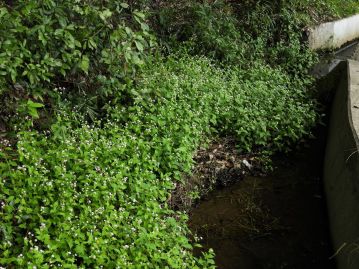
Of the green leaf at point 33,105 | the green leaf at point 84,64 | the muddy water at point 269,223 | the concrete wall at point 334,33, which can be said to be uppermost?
the concrete wall at point 334,33

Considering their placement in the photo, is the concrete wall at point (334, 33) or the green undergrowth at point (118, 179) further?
the concrete wall at point (334, 33)

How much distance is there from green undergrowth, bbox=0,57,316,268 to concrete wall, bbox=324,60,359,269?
49.3 inches

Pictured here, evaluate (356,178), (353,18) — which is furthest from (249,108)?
(353,18)

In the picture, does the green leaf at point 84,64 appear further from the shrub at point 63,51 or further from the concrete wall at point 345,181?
the concrete wall at point 345,181

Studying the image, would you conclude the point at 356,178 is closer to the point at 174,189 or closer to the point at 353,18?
the point at 174,189

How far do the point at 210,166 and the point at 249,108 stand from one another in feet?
5.43

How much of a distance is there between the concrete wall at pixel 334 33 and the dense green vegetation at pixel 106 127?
137 inches

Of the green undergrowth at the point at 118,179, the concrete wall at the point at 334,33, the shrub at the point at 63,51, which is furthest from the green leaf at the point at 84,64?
the concrete wall at the point at 334,33

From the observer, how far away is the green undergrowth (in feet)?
12.3

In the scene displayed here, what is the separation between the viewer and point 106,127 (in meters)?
5.44

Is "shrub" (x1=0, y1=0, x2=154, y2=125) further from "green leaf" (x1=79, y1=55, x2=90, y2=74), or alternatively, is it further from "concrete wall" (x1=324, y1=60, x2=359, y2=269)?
"concrete wall" (x1=324, y1=60, x2=359, y2=269)

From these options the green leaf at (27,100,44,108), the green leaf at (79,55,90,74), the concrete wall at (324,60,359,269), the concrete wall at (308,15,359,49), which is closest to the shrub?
the green leaf at (79,55,90,74)

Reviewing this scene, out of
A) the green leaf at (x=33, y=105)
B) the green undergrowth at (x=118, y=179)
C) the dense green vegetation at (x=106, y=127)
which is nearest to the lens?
the green undergrowth at (x=118, y=179)

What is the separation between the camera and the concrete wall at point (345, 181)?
Answer: 4613mm
